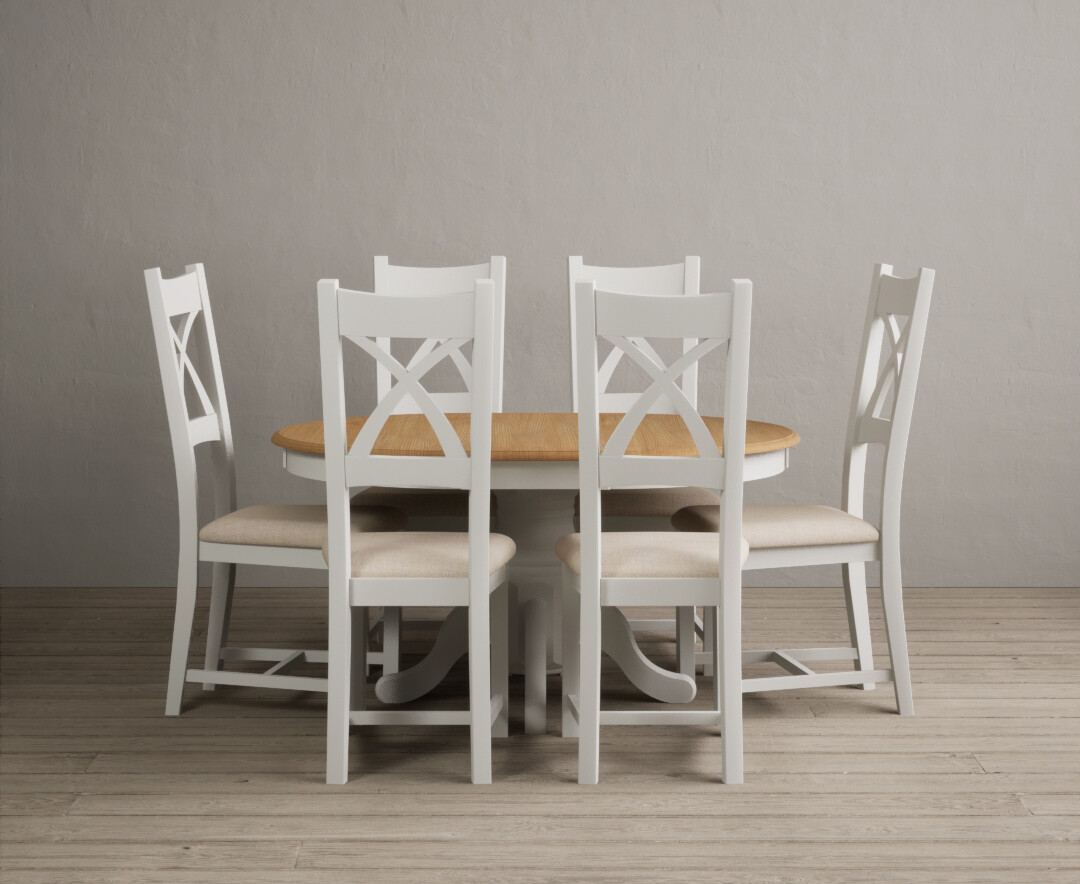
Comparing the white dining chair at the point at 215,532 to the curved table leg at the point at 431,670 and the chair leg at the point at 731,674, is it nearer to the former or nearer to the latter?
the curved table leg at the point at 431,670

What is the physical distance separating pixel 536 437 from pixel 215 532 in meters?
0.83

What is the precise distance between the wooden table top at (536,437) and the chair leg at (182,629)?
1.27 ft

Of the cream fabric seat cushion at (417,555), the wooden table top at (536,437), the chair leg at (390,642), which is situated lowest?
the chair leg at (390,642)

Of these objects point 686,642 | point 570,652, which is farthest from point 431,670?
point 686,642

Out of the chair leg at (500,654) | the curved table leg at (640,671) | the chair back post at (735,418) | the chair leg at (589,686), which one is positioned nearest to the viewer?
the chair back post at (735,418)

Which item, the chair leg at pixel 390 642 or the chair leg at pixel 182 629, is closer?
the chair leg at pixel 182 629

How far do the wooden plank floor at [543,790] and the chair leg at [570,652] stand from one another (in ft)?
0.18

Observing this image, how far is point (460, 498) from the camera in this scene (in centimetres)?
332

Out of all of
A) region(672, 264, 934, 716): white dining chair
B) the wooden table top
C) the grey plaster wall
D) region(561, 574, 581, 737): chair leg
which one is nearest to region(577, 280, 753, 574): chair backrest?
the wooden table top

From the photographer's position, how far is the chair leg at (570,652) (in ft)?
8.30

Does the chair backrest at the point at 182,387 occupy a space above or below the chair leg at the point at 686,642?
above

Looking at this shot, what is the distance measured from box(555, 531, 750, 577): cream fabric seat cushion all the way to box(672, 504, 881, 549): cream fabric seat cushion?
6.7 inches

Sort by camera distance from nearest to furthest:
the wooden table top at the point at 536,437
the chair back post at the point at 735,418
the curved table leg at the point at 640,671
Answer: the chair back post at the point at 735,418, the wooden table top at the point at 536,437, the curved table leg at the point at 640,671

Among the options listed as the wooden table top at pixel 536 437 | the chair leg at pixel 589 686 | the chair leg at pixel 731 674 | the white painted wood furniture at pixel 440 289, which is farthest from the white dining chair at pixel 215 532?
the chair leg at pixel 731 674
